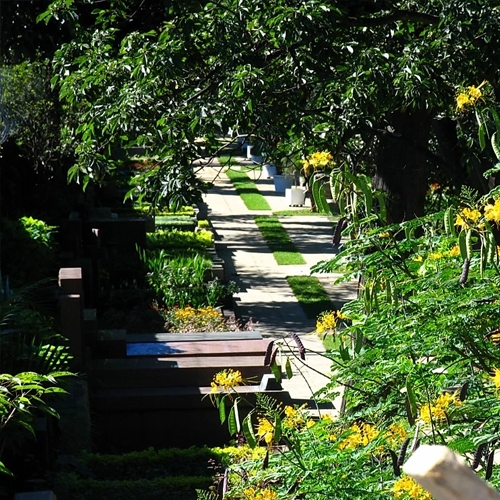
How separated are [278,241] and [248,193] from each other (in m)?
9.13

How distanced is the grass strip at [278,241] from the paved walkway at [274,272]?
14 cm

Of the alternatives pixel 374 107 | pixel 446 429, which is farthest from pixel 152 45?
pixel 446 429

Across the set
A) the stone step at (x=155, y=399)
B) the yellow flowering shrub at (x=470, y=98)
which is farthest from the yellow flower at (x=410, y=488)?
the stone step at (x=155, y=399)

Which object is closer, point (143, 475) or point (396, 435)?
point (396, 435)

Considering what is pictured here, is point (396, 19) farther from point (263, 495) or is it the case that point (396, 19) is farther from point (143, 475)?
point (263, 495)

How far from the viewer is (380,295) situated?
15.8 feet

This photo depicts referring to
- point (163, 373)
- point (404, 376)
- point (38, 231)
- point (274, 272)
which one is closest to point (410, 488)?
point (404, 376)

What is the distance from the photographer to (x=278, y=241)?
2220 centimetres

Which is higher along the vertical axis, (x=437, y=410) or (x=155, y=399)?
(x=437, y=410)

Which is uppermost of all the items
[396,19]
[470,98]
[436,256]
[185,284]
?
[396,19]

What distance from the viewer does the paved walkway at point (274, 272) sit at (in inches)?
494

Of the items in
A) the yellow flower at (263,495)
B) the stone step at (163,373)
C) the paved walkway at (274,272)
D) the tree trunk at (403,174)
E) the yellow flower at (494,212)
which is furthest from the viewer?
the paved walkway at (274,272)

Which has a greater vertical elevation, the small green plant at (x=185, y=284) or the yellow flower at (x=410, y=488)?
the yellow flower at (x=410, y=488)

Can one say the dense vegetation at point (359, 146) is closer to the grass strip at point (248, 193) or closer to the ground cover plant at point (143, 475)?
the ground cover plant at point (143, 475)
